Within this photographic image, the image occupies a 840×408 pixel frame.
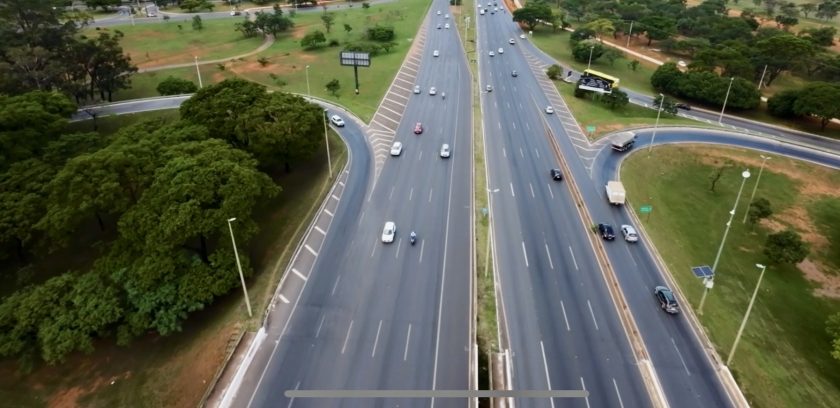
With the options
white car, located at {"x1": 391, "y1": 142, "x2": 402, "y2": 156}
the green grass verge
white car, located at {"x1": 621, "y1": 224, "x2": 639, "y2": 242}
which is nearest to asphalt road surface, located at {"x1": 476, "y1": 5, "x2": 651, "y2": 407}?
white car, located at {"x1": 621, "y1": 224, "x2": 639, "y2": 242}

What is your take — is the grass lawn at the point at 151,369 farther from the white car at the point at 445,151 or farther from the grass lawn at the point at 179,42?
the grass lawn at the point at 179,42

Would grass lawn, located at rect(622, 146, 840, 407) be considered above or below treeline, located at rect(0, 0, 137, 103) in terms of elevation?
below

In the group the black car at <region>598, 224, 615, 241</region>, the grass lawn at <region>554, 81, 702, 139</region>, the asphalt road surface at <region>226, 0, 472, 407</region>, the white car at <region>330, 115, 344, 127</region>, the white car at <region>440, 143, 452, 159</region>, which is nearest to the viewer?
the asphalt road surface at <region>226, 0, 472, 407</region>

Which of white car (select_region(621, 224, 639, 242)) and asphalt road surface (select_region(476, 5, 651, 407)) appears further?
white car (select_region(621, 224, 639, 242))

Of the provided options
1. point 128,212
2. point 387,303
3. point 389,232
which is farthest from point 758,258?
point 128,212

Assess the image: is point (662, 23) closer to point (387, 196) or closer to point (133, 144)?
point (387, 196)

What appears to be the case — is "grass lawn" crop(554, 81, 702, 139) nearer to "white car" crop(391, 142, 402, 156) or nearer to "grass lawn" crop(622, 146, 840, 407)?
"grass lawn" crop(622, 146, 840, 407)

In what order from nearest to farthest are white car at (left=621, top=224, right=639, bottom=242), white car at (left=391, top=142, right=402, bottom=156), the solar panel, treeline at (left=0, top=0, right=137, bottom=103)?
the solar panel < white car at (left=621, top=224, right=639, bottom=242) < white car at (left=391, top=142, right=402, bottom=156) < treeline at (left=0, top=0, right=137, bottom=103)

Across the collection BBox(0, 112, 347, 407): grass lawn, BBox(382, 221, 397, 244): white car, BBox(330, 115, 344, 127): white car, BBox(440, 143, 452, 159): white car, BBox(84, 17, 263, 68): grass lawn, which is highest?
BBox(84, 17, 263, 68): grass lawn
